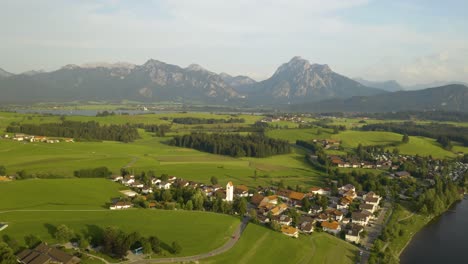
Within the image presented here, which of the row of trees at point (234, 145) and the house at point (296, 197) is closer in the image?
the house at point (296, 197)

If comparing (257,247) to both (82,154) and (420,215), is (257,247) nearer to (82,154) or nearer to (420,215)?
(420,215)

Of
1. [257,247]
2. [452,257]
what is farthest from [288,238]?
[452,257]

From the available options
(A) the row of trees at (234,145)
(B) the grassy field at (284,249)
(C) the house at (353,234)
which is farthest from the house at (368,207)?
(A) the row of trees at (234,145)

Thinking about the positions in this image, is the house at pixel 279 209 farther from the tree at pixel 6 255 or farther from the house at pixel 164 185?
the tree at pixel 6 255

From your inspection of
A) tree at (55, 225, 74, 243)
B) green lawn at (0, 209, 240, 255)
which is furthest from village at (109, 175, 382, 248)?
tree at (55, 225, 74, 243)

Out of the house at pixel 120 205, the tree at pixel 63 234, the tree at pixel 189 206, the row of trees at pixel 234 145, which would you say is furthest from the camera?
the row of trees at pixel 234 145

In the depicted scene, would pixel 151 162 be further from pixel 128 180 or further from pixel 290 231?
pixel 290 231

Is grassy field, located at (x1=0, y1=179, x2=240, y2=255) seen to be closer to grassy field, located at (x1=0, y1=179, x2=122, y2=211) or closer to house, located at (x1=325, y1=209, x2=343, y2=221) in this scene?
grassy field, located at (x1=0, y1=179, x2=122, y2=211)
